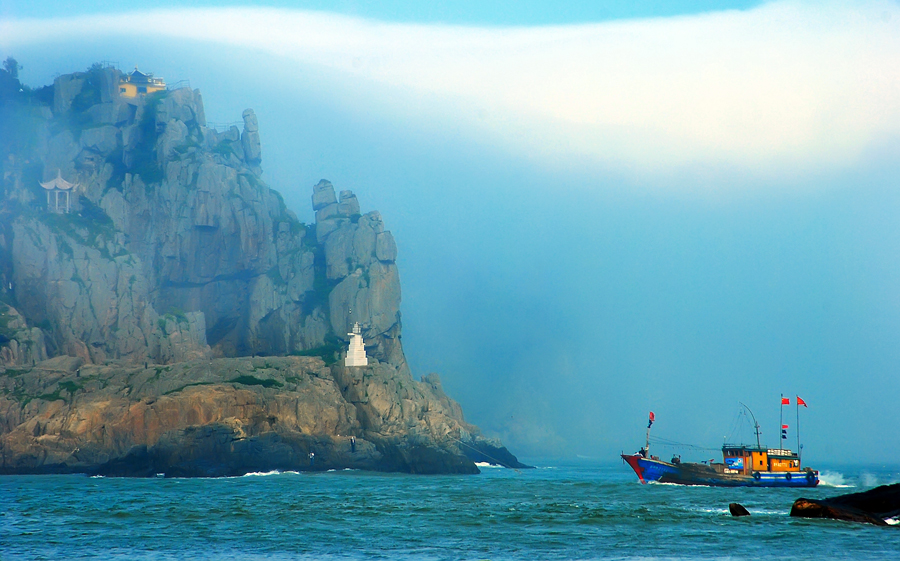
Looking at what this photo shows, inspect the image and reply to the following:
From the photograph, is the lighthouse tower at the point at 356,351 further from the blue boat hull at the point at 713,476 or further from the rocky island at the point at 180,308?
the blue boat hull at the point at 713,476

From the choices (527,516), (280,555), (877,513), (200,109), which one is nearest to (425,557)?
(280,555)

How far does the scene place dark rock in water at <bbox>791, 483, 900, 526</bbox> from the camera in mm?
55000

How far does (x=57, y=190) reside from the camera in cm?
12425

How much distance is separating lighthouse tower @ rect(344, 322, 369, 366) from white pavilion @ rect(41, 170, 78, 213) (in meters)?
41.7

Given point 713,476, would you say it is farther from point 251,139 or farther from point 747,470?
point 251,139

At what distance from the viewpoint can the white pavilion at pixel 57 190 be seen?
405 feet

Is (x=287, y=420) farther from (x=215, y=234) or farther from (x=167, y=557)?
(x=167, y=557)

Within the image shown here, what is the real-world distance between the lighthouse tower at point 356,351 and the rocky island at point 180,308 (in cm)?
133

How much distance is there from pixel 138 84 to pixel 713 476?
103186mm

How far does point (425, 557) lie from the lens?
4125cm

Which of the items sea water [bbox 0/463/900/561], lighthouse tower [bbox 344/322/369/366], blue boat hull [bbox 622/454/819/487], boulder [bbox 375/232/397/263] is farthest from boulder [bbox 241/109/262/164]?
blue boat hull [bbox 622/454/819/487]

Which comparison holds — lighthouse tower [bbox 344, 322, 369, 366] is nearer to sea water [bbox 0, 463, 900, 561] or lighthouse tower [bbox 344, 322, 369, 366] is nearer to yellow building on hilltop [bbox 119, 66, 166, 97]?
sea water [bbox 0, 463, 900, 561]

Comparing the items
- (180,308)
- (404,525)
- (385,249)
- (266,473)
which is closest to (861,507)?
(404,525)

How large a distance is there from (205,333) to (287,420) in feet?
76.3
